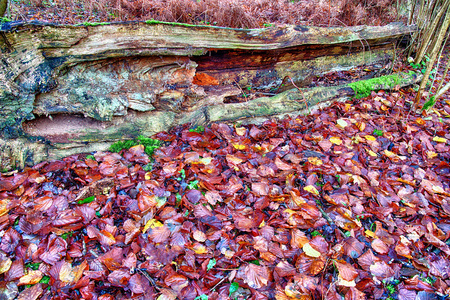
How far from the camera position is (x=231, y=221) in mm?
1992

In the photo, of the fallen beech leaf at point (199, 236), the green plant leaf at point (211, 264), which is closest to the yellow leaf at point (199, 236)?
the fallen beech leaf at point (199, 236)

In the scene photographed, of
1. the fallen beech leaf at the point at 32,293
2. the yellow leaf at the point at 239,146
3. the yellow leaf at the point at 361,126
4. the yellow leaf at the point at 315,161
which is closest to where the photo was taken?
the fallen beech leaf at the point at 32,293

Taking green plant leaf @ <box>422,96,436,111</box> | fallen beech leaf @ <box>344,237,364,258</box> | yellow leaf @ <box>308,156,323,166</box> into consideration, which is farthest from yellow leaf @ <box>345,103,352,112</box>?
fallen beech leaf @ <box>344,237,364,258</box>

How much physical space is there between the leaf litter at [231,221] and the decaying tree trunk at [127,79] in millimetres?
249

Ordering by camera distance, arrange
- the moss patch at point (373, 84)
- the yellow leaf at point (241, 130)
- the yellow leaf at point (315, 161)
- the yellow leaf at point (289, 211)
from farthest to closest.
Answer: the moss patch at point (373, 84) < the yellow leaf at point (241, 130) < the yellow leaf at point (315, 161) < the yellow leaf at point (289, 211)

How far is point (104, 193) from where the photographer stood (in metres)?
2.20

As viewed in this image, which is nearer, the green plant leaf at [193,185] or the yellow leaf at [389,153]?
the green plant leaf at [193,185]

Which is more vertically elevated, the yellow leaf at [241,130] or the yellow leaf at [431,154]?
the yellow leaf at [241,130]

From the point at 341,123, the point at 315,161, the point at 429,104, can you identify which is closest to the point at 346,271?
the point at 315,161

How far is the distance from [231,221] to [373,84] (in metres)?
3.42

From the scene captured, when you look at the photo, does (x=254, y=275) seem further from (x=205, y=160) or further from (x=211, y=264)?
(x=205, y=160)

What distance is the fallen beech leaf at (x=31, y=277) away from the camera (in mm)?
1608

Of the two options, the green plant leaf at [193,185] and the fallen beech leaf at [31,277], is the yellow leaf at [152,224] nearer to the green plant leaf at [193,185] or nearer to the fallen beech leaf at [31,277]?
the green plant leaf at [193,185]

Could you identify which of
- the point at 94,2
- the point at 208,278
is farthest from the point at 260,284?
the point at 94,2
